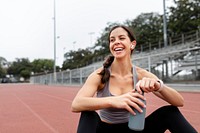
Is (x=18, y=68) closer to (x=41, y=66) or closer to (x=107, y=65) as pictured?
(x=41, y=66)

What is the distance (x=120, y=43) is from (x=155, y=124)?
1.96 ft

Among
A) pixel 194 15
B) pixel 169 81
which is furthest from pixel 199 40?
pixel 169 81

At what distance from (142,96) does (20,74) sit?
74.7 m

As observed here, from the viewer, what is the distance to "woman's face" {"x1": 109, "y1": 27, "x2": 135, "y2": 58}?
1.87m

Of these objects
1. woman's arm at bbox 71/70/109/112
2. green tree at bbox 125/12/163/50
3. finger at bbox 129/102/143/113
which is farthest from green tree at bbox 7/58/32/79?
finger at bbox 129/102/143/113

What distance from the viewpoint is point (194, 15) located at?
2803 centimetres

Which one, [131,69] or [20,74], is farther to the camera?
[20,74]

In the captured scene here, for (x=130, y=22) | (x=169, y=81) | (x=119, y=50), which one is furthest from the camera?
(x=130, y=22)

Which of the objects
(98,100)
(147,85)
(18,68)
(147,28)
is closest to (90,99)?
(98,100)

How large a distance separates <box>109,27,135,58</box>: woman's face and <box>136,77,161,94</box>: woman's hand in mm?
284

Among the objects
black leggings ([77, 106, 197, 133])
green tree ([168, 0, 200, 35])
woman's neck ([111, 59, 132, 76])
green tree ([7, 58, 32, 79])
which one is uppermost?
green tree ([168, 0, 200, 35])

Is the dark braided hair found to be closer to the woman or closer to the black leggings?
the woman

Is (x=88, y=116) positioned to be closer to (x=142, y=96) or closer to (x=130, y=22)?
(x=142, y=96)

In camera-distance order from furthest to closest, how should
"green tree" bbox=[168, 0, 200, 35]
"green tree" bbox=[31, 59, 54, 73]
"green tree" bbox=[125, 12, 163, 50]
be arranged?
"green tree" bbox=[31, 59, 54, 73]
"green tree" bbox=[125, 12, 163, 50]
"green tree" bbox=[168, 0, 200, 35]
